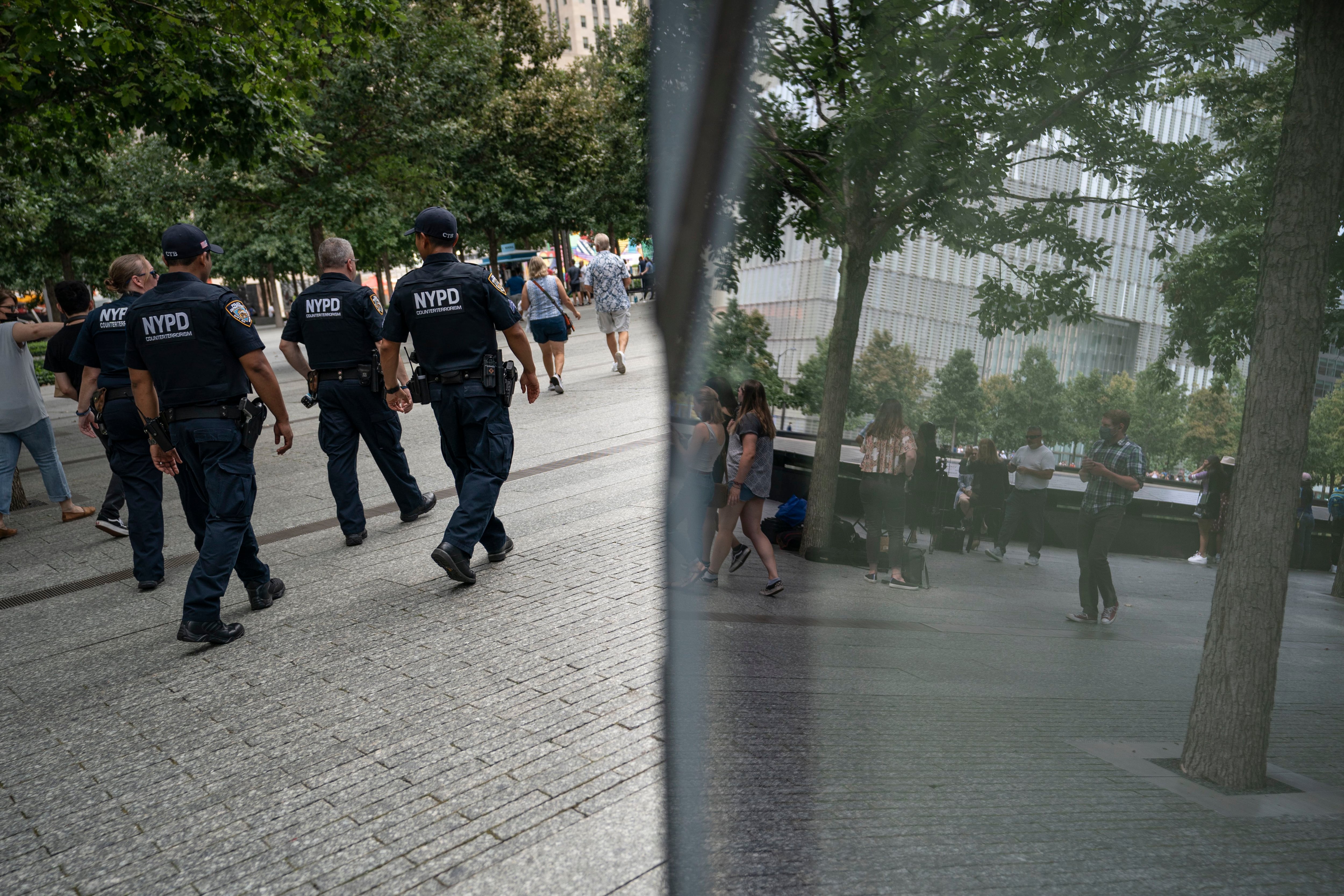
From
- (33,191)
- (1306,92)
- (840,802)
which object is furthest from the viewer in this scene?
(33,191)

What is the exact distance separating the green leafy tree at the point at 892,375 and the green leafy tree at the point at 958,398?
0.07 ft

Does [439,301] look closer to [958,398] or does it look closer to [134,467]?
[134,467]

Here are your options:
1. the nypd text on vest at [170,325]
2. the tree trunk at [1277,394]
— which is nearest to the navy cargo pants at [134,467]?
the nypd text on vest at [170,325]

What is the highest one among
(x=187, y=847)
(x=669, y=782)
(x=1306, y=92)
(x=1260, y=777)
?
(x=1306, y=92)

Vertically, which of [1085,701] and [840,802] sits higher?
[1085,701]

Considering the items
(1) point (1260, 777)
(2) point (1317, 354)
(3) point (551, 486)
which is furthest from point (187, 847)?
(3) point (551, 486)

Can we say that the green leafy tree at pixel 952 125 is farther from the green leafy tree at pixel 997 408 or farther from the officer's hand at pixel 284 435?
the officer's hand at pixel 284 435

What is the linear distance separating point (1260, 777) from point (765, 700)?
50.2 inches

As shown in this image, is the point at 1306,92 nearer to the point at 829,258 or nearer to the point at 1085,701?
the point at 829,258

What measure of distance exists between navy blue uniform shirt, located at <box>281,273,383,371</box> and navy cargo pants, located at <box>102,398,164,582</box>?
96 cm

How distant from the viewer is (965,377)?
119 centimetres

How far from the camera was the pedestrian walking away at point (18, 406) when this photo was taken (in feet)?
21.1

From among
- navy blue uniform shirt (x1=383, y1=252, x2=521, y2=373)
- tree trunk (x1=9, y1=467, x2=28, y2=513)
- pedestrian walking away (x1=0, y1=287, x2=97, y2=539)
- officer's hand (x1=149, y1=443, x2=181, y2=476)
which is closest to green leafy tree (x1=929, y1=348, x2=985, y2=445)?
navy blue uniform shirt (x1=383, y1=252, x2=521, y2=373)

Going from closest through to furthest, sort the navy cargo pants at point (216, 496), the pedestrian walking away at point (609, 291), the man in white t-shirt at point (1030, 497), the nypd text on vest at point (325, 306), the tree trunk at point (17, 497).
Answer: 1. the man in white t-shirt at point (1030, 497)
2. the navy cargo pants at point (216, 496)
3. the nypd text on vest at point (325, 306)
4. the tree trunk at point (17, 497)
5. the pedestrian walking away at point (609, 291)
